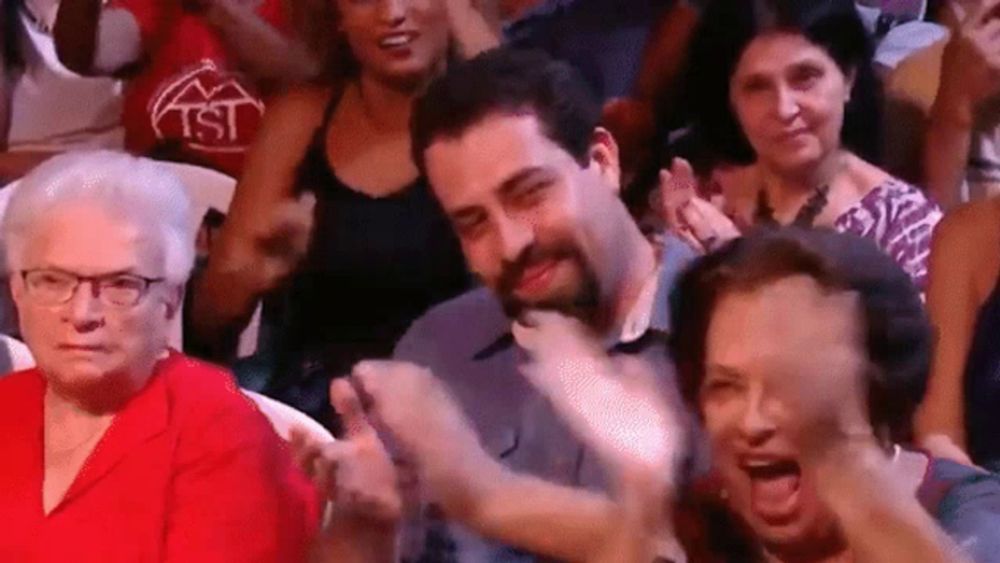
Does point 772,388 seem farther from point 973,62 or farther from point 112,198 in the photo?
point 973,62

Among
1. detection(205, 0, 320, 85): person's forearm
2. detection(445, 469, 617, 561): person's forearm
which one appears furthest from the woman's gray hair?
detection(205, 0, 320, 85): person's forearm

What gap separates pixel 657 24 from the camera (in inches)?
106

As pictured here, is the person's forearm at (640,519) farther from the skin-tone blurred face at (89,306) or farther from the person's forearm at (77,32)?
the person's forearm at (77,32)

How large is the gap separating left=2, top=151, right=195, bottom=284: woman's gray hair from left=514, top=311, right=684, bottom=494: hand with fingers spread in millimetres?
433

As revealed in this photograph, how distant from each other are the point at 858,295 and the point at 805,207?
Result: 3.38 feet

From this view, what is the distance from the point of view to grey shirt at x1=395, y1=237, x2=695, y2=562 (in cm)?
153

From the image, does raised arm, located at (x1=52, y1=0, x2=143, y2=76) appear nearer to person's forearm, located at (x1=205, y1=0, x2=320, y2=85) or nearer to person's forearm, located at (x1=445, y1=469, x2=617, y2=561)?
person's forearm, located at (x1=205, y1=0, x2=320, y2=85)

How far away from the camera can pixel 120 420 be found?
1.53 metres

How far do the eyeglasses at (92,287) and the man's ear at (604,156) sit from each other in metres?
0.48

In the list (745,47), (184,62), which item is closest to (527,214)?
(745,47)

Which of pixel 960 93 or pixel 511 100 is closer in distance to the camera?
pixel 511 100

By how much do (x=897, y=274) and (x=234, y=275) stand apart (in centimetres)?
125

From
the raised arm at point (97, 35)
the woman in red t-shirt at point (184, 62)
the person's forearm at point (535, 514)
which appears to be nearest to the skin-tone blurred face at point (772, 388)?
the person's forearm at point (535, 514)

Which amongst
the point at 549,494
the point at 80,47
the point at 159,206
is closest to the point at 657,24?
the point at 80,47
